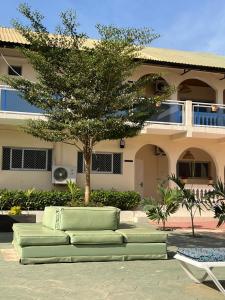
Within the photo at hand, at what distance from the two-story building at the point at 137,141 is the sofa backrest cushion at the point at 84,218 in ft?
29.8

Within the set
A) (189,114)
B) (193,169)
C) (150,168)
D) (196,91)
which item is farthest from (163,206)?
(196,91)

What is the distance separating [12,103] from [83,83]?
6.95 meters

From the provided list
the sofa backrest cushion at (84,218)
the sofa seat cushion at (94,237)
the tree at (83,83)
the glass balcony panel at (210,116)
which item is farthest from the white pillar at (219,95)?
the sofa seat cushion at (94,237)

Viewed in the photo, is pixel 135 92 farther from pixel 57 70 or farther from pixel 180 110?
pixel 180 110

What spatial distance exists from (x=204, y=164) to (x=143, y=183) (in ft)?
11.5

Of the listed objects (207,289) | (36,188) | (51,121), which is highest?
(51,121)

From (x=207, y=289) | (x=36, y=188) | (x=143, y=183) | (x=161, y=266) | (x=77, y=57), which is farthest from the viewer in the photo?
(x=143, y=183)

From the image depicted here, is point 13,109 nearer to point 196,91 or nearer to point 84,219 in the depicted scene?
point 84,219

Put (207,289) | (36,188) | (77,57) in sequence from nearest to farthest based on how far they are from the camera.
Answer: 1. (207,289)
2. (77,57)
3. (36,188)

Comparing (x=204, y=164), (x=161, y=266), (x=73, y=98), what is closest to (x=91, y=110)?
(x=73, y=98)

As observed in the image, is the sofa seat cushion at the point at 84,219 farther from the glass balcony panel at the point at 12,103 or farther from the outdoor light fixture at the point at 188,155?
the outdoor light fixture at the point at 188,155

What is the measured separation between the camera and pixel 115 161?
69.1 feet

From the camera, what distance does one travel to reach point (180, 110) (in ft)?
67.5

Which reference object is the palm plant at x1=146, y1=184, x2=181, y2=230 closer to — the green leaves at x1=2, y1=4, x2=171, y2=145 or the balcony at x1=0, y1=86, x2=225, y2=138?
the green leaves at x1=2, y1=4, x2=171, y2=145
